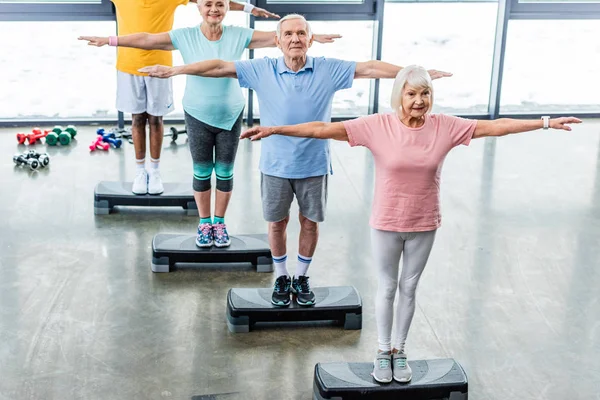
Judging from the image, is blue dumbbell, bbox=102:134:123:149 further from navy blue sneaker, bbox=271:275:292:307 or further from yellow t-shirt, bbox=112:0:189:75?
navy blue sneaker, bbox=271:275:292:307

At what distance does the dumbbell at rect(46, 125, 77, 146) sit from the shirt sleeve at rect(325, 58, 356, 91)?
380cm

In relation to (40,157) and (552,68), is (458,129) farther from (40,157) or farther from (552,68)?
(552,68)

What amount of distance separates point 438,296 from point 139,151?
2.31 meters

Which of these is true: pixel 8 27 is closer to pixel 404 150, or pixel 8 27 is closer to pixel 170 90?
pixel 170 90

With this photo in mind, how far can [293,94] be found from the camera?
3730 millimetres

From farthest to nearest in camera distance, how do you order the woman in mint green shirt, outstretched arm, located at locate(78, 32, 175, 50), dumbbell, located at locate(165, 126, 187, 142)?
dumbbell, located at locate(165, 126, 187, 142), the woman in mint green shirt, outstretched arm, located at locate(78, 32, 175, 50)

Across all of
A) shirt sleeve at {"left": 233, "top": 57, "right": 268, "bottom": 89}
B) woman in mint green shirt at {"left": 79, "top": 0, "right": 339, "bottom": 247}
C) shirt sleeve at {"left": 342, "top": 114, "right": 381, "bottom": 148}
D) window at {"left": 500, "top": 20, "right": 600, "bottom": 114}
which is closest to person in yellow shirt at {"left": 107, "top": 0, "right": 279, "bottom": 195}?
woman in mint green shirt at {"left": 79, "top": 0, "right": 339, "bottom": 247}

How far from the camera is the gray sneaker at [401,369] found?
3.49m

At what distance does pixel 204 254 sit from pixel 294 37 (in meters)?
1.58

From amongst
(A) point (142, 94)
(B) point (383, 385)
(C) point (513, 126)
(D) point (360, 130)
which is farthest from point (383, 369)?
(A) point (142, 94)

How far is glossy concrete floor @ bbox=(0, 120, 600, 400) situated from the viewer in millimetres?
3723

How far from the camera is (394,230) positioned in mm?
3271

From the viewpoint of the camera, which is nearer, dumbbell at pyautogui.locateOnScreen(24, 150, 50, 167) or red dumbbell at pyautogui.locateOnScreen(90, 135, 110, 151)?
dumbbell at pyautogui.locateOnScreen(24, 150, 50, 167)

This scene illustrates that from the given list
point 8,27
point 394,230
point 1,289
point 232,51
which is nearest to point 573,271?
point 394,230
